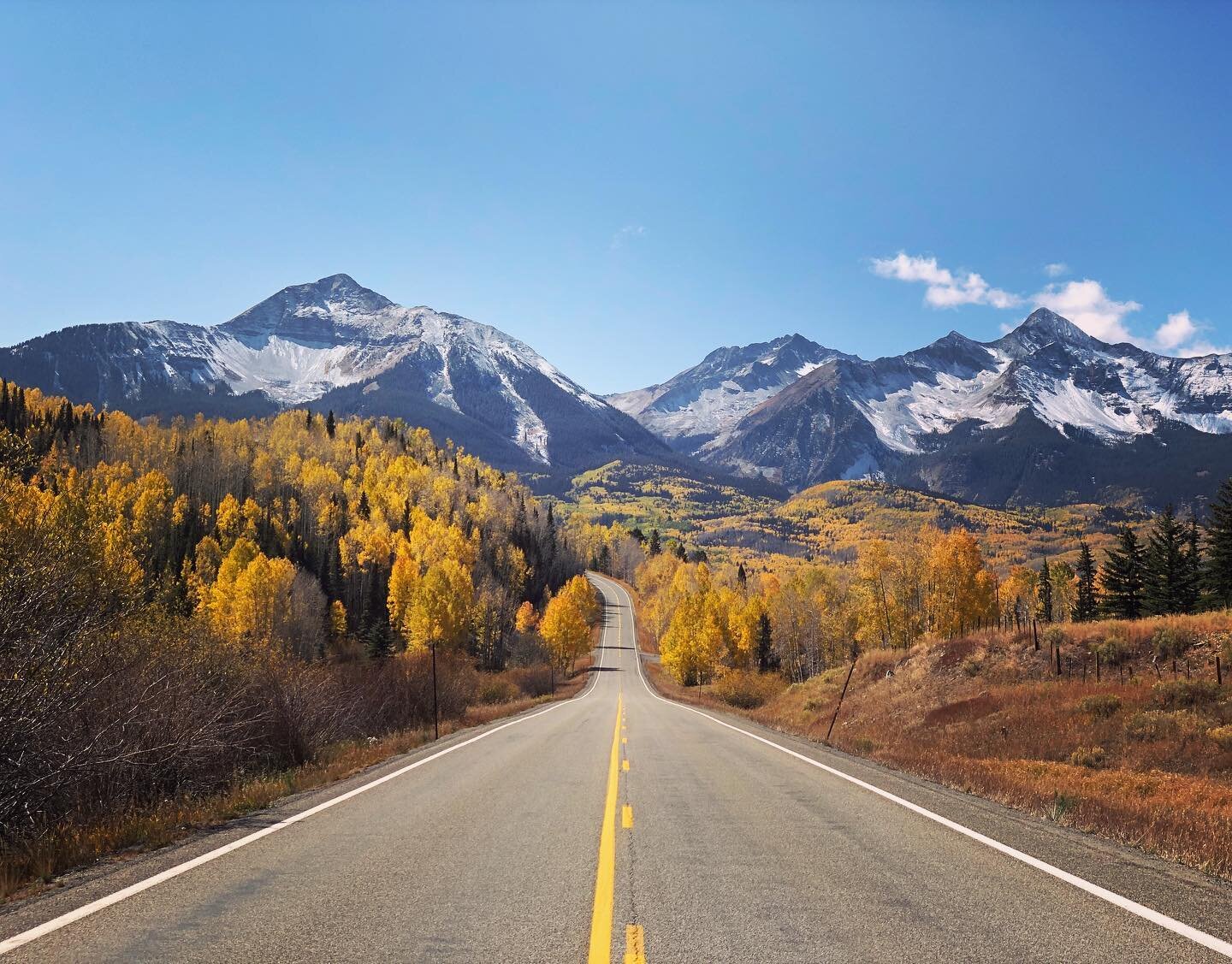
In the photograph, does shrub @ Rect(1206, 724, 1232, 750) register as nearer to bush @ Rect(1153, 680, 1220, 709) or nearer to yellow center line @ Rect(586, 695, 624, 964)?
bush @ Rect(1153, 680, 1220, 709)

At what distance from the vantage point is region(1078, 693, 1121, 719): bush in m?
21.4

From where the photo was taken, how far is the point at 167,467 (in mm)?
122312

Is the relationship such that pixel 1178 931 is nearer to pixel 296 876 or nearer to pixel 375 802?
pixel 296 876

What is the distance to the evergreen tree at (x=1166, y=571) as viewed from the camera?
172 ft

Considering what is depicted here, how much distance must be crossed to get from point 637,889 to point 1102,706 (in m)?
21.7

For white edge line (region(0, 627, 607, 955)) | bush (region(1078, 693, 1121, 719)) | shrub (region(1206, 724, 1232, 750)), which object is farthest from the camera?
bush (region(1078, 693, 1121, 719))

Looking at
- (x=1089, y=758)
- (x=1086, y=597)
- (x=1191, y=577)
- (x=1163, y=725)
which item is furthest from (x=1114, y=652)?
(x=1086, y=597)

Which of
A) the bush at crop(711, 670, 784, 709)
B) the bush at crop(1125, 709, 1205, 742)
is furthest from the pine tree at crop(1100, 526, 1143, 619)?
the bush at crop(1125, 709, 1205, 742)

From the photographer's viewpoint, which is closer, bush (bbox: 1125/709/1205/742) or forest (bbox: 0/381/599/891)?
forest (bbox: 0/381/599/891)

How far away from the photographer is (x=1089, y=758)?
18.5m

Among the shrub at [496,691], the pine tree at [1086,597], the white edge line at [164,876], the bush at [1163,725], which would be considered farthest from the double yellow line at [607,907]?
the pine tree at [1086,597]

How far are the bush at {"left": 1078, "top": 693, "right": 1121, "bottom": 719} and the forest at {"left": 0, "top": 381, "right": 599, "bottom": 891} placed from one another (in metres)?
23.4

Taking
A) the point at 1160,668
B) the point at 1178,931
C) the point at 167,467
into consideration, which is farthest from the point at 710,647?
the point at 167,467

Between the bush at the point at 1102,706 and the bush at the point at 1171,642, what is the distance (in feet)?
20.3
